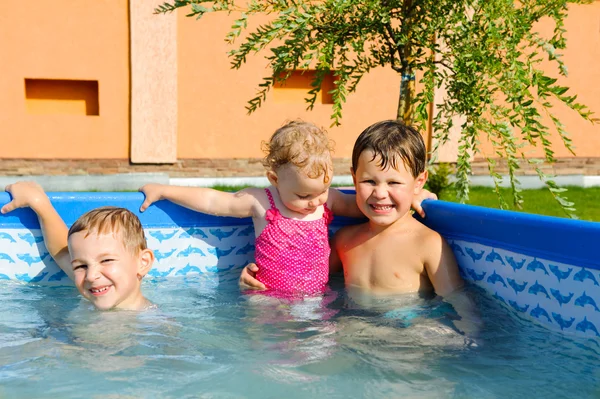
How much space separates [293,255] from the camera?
3250 millimetres

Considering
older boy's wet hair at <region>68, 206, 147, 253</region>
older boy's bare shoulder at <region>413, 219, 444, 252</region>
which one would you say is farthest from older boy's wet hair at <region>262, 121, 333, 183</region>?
older boy's wet hair at <region>68, 206, 147, 253</region>

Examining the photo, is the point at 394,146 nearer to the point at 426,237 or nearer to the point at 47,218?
the point at 426,237

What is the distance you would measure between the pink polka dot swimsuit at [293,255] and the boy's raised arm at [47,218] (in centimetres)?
91

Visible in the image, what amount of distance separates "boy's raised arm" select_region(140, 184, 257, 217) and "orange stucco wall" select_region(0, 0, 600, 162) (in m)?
5.80

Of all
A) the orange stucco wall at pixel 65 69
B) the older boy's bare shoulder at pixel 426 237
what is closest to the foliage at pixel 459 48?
the older boy's bare shoulder at pixel 426 237

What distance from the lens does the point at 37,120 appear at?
29.2 feet

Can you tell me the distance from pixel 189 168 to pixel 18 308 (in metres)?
6.28

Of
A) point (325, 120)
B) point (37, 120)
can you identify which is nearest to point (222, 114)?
point (325, 120)

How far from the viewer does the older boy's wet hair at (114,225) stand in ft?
8.98

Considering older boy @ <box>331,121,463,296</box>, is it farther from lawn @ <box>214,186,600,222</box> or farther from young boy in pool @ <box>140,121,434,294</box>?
lawn @ <box>214,186,600,222</box>

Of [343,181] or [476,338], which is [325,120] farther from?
[476,338]

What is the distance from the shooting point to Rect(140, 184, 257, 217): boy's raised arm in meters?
3.38

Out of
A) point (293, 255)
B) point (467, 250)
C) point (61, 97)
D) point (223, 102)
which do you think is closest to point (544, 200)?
point (223, 102)

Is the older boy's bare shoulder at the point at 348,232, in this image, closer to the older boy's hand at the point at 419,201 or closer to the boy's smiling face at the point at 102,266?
the older boy's hand at the point at 419,201
